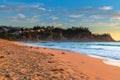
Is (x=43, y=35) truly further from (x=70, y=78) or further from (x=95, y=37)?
(x=70, y=78)

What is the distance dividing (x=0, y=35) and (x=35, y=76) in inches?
5851

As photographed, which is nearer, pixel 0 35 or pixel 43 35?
pixel 0 35

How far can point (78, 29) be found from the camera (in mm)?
192500

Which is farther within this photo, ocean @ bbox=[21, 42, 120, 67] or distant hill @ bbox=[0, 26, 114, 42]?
distant hill @ bbox=[0, 26, 114, 42]

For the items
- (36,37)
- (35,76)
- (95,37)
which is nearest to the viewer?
(35,76)

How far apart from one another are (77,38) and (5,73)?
7296 inches

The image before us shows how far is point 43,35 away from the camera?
18250cm

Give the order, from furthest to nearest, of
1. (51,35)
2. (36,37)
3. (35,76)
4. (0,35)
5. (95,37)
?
(95,37) → (51,35) → (36,37) → (0,35) → (35,76)

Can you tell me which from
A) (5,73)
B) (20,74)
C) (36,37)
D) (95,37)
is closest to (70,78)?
(20,74)

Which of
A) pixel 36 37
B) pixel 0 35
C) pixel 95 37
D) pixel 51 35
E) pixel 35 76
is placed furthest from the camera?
pixel 95 37

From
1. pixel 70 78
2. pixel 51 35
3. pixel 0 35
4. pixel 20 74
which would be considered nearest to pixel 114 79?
pixel 70 78

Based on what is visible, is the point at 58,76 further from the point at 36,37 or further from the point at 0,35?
the point at 36,37

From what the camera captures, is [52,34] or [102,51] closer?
[102,51]

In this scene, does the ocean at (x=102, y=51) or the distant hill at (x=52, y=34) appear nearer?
the ocean at (x=102, y=51)
